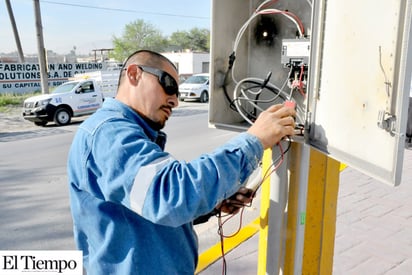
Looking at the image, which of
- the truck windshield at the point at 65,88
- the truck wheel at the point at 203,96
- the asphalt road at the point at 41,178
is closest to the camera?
the asphalt road at the point at 41,178

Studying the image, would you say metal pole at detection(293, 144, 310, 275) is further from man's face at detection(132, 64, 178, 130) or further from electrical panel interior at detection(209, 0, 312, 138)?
man's face at detection(132, 64, 178, 130)

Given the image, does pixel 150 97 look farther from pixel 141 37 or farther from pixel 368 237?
pixel 141 37

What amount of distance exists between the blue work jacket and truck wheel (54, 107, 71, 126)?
11.4 metres

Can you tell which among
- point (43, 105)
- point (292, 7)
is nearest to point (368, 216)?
point (292, 7)

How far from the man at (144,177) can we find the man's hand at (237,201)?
1.12ft

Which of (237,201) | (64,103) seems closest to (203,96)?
(64,103)

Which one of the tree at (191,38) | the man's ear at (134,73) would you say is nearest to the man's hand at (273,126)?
the man's ear at (134,73)

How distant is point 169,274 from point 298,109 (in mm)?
1111

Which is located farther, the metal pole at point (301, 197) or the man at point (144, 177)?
the metal pole at point (301, 197)

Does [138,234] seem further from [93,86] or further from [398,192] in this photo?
[93,86]

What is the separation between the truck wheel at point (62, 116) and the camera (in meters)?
12.2

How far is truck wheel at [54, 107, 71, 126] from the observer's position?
12234 millimetres

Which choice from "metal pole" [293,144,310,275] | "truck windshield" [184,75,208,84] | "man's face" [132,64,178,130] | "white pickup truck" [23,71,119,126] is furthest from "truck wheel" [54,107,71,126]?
"man's face" [132,64,178,130]

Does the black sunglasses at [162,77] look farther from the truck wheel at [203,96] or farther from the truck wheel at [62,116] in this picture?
the truck wheel at [203,96]
